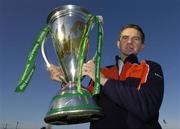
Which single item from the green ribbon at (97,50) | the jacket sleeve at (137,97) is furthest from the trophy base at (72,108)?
the jacket sleeve at (137,97)

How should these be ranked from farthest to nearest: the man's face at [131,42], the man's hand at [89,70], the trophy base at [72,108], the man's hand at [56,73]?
the man's face at [131,42], the man's hand at [56,73], the man's hand at [89,70], the trophy base at [72,108]

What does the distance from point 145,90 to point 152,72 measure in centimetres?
32

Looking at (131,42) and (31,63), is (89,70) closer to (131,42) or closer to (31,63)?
(31,63)

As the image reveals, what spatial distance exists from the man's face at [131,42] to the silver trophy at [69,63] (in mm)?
567

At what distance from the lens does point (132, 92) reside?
A: 3611 mm

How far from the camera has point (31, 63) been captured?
159 inches

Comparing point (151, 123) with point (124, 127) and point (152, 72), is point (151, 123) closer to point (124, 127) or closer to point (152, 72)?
point (124, 127)

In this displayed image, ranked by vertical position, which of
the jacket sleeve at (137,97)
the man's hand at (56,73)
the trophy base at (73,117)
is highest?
the man's hand at (56,73)

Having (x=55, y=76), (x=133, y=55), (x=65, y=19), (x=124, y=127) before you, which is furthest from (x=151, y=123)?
(x=65, y=19)

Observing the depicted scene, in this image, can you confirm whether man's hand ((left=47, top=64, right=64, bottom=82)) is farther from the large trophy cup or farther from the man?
the man

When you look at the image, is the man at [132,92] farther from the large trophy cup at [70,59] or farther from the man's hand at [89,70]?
the large trophy cup at [70,59]

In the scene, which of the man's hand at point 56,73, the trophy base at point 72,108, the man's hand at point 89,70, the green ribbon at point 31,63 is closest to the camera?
the trophy base at point 72,108

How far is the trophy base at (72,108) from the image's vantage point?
11.6ft

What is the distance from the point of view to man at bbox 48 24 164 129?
141 inches
